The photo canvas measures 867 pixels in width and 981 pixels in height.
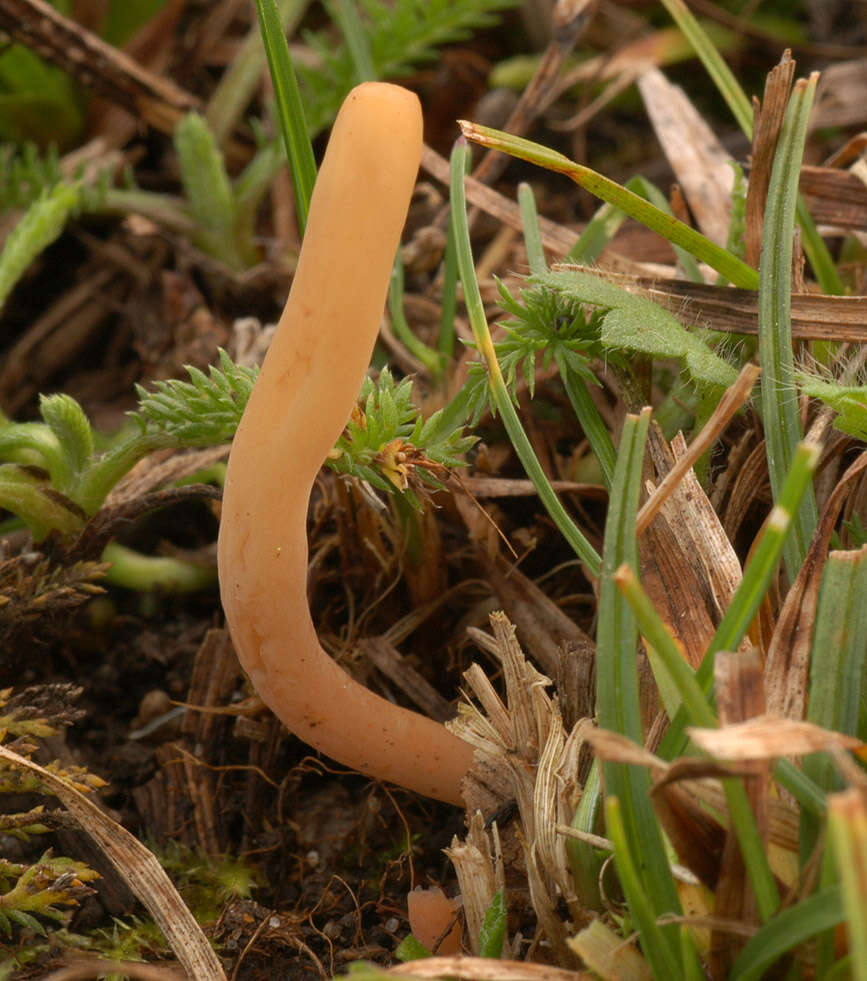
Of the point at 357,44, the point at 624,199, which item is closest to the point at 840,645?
the point at 624,199

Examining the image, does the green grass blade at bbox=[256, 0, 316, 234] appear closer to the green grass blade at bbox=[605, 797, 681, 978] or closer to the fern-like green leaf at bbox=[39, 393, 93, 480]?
the fern-like green leaf at bbox=[39, 393, 93, 480]

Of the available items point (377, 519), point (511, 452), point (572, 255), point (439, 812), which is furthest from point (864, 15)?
point (439, 812)

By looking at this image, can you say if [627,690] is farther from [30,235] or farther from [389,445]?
[30,235]

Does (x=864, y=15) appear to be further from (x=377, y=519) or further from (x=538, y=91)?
(x=377, y=519)

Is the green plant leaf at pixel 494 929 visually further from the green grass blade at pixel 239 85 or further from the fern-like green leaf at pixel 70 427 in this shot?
the green grass blade at pixel 239 85

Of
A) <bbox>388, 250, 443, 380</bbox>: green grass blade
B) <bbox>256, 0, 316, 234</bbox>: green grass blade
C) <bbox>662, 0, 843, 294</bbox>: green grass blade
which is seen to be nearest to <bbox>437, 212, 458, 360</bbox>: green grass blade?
<bbox>388, 250, 443, 380</bbox>: green grass blade

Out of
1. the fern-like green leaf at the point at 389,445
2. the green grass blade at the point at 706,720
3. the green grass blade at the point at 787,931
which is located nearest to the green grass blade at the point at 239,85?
the fern-like green leaf at the point at 389,445
